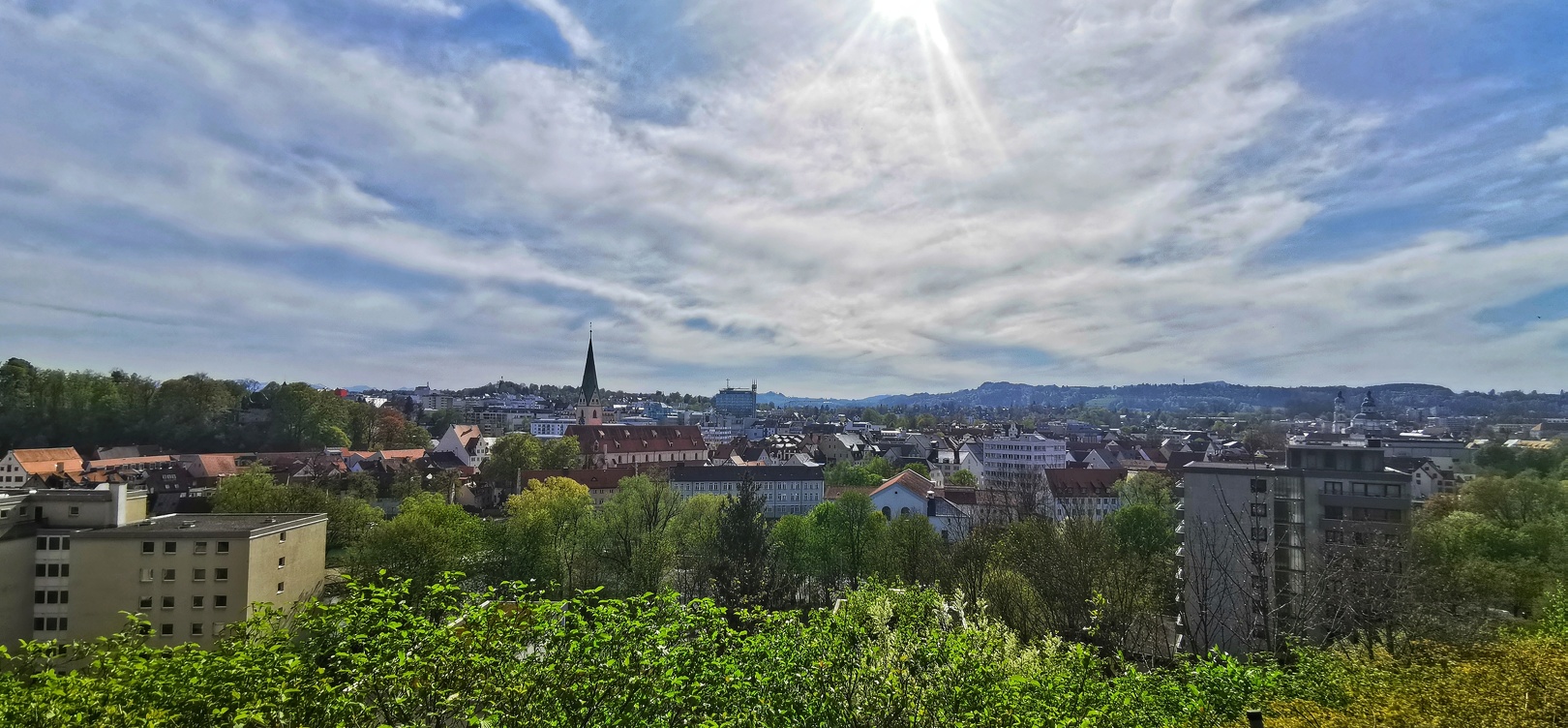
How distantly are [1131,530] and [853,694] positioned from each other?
130 feet

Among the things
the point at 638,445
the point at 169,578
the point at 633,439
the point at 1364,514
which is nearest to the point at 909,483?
the point at 1364,514

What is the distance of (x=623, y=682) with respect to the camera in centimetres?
725

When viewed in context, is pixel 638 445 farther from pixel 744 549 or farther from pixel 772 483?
pixel 744 549

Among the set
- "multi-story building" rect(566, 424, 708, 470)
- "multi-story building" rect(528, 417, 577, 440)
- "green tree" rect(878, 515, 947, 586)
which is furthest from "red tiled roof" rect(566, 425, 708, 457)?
"green tree" rect(878, 515, 947, 586)

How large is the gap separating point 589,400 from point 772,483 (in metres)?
52.1

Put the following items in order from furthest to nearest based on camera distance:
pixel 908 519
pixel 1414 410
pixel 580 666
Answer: pixel 1414 410, pixel 908 519, pixel 580 666

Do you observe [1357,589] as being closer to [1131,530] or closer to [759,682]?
[1131,530]

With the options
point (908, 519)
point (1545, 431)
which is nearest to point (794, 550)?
point (908, 519)

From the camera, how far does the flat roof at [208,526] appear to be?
1049 inches

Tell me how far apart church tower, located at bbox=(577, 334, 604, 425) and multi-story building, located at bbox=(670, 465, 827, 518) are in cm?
4335

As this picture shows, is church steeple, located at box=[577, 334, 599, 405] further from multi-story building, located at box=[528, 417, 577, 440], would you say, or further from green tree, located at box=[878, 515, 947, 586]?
green tree, located at box=[878, 515, 947, 586]

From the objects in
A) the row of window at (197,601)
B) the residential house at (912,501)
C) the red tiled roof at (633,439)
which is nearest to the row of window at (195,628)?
the row of window at (197,601)

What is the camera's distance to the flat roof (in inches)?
1049

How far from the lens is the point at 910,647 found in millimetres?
8336
